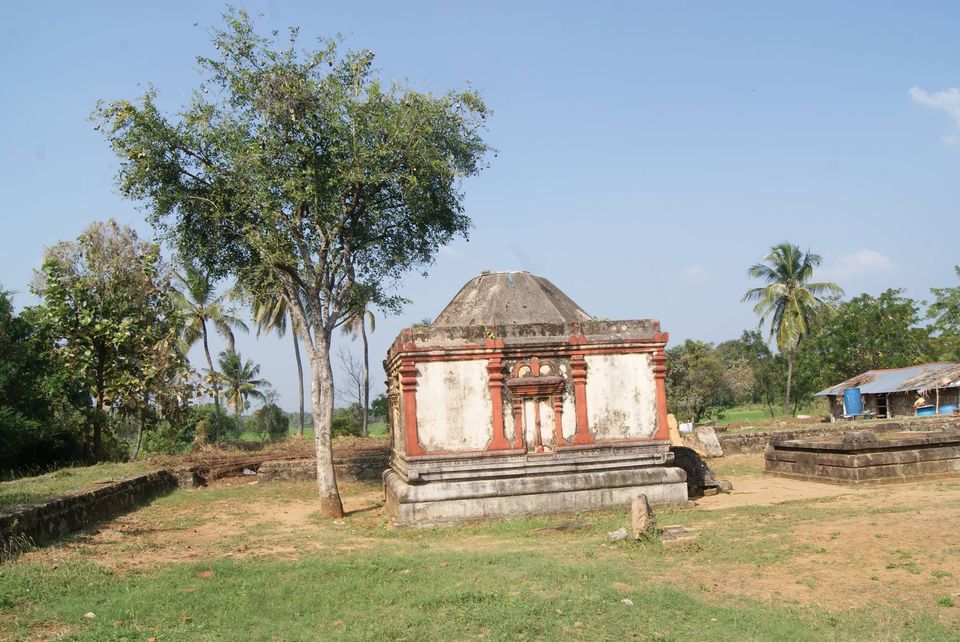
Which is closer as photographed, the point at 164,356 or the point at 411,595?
the point at 411,595

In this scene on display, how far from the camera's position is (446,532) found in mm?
11539

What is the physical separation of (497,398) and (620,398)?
2173 millimetres

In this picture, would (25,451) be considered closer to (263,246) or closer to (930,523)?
(263,246)

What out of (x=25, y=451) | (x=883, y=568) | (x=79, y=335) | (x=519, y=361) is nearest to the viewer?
(x=883, y=568)

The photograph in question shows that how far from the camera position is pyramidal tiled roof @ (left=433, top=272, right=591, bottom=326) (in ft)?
44.9

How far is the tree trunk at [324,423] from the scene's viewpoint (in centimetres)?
1377

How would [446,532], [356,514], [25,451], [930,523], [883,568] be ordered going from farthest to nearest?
[25,451]
[356,514]
[446,532]
[930,523]
[883,568]

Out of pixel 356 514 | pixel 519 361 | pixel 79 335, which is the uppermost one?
pixel 79 335

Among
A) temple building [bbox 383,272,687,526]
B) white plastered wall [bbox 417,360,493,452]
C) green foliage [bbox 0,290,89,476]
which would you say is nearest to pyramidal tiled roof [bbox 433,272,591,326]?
temple building [bbox 383,272,687,526]

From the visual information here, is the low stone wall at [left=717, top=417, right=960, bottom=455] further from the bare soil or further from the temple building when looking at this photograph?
the temple building

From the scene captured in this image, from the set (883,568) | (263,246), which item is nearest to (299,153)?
(263,246)

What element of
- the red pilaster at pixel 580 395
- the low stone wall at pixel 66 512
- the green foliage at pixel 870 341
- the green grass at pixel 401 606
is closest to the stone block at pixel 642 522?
the green grass at pixel 401 606

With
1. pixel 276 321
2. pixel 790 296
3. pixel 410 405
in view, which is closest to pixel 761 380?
pixel 790 296

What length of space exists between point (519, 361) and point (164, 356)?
46.8 ft
